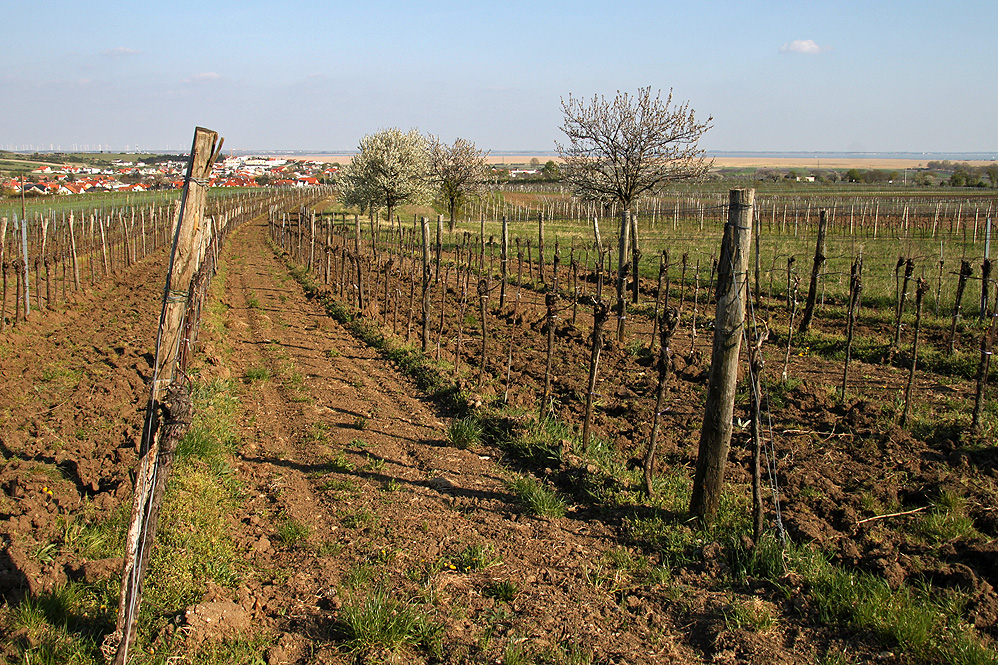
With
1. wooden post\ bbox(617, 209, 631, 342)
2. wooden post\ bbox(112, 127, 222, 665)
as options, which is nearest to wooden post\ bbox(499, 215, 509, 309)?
wooden post\ bbox(617, 209, 631, 342)

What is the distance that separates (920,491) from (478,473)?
154 inches

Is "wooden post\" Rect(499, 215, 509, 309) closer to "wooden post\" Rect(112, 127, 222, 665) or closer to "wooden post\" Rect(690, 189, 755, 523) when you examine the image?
"wooden post\" Rect(690, 189, 755, 523)

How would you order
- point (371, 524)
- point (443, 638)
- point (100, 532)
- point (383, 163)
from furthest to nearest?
1. point (383, 163)
2. point (371, 524)
3. point (100, 532)
4. point (443, 638)

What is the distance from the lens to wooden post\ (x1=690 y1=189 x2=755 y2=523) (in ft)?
15.5

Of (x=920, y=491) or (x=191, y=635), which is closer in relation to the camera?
(x=191, y=635)

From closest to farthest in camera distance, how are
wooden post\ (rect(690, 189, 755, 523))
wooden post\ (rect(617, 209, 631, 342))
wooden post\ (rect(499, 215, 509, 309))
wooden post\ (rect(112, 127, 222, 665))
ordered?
wooden post\ (rect(112, 127, 222, 665)) → wooden post\ (rect(690, 189, 755, 523)) → wooden post\ (rect(617, 209, 631, 342)) → wooden post\ (rect(499, 215, 509, 309))

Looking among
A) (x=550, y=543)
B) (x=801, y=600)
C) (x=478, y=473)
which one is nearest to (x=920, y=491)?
(x=801, y=600)

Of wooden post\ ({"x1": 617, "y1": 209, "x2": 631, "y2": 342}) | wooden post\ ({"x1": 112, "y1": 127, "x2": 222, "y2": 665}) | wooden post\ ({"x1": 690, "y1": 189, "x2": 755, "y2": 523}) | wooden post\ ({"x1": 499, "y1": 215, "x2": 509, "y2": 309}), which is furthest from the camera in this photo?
wooden post\ ({"x1": 499, "y1": 215, "x2": 509, "y2": 309})

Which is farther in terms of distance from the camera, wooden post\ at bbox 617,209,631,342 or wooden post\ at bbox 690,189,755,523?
wooden post\ at bbox 617,209,631,342

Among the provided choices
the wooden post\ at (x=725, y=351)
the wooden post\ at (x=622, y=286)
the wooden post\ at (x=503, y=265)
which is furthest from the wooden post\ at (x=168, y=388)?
the wooden post\ at (x=503, y=265)

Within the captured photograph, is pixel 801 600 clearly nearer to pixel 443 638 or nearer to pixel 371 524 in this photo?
pixel 443 638

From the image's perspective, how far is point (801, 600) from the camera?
13.4 feet

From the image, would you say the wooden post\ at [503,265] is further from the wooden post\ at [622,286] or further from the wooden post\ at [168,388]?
the wooden post\ at [168,388]

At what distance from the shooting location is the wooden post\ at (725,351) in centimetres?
473
